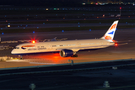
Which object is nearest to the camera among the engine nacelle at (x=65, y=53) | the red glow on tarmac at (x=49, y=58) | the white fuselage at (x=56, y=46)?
the white fuselage at (x=56, y=46)

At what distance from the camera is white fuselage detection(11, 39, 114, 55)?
51.9m

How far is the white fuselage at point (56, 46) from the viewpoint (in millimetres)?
51875

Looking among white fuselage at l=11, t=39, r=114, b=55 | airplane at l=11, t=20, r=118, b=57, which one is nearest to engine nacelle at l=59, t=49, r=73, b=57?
airplane at l=11, t=20, r=118, b=57

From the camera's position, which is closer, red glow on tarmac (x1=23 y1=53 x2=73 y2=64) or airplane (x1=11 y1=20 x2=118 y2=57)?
airplane (x1=11 y1=20 x2=118 y2=57)

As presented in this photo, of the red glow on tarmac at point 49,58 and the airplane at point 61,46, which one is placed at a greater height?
the airplane at point 61,46

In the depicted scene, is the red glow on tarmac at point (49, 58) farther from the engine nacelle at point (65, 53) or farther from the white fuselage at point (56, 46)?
the white fuselage at point (56, 46)

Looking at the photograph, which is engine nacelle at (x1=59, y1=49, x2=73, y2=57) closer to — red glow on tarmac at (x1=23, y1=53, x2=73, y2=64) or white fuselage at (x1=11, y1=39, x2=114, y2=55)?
white fuselage at (x1=11, y1=39, x2=114, y2=55)

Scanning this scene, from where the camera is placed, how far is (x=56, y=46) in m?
54.4

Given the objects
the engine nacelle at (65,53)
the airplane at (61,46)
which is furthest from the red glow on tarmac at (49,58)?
the airplane at (61,46)

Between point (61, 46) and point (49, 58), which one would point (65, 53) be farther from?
point (49, 58)

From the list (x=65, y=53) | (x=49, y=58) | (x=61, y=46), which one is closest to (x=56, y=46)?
(x=61, y=46)

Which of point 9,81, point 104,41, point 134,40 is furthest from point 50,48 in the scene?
point 134,40

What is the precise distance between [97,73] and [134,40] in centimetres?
4881

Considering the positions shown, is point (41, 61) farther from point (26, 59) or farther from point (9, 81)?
point (9, 81)
